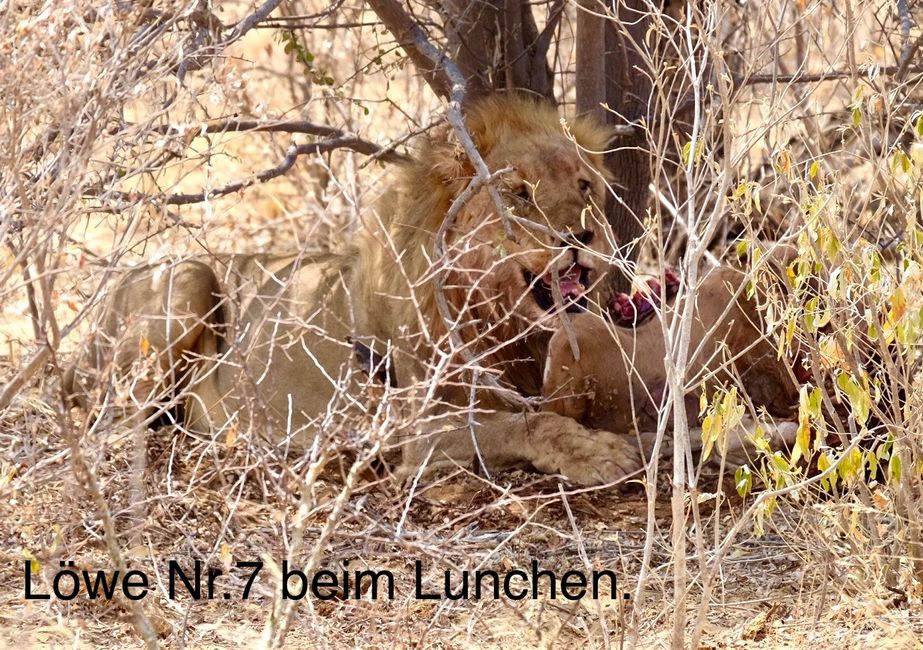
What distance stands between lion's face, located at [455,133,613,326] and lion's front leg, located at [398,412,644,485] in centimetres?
41

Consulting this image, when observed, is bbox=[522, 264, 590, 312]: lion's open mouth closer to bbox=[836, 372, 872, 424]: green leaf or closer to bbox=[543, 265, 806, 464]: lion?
bbox=[543, 265, 806, 464]: lion

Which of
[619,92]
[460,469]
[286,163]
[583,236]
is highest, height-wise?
[619,92]

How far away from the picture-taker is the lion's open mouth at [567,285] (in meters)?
5.09

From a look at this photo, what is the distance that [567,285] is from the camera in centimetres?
513

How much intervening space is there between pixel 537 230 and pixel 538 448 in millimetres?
813

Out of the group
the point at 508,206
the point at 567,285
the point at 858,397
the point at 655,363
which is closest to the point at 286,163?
the point at 508,206

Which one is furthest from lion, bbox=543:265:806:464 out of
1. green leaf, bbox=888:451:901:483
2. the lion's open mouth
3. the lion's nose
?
green leaf, bbox=888:451:901:483

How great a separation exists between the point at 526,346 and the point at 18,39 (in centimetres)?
259

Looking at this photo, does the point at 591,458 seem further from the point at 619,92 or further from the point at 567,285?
the point at 619,92

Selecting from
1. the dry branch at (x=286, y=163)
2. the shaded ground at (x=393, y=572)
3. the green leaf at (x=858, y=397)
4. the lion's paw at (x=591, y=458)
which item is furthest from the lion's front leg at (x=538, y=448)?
the green leaf at (x=858, y=397)

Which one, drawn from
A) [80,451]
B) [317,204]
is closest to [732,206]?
[80,451]

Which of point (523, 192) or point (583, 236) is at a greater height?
point (523, 192)

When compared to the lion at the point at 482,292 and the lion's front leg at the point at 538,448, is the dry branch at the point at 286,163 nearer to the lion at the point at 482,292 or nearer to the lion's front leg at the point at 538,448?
the lion at the point at 482,292

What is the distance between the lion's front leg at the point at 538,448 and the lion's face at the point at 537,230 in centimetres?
41
